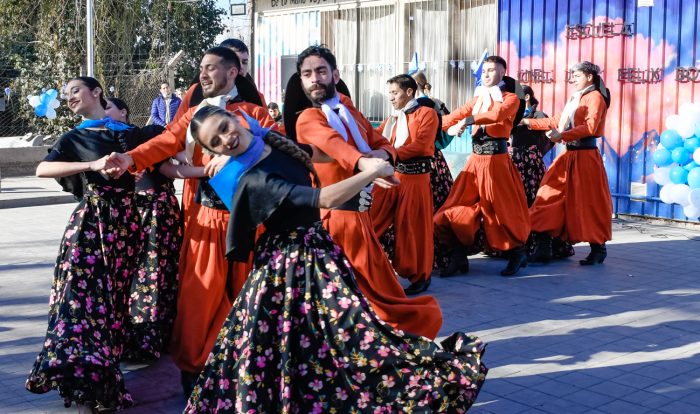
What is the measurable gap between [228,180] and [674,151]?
677 cm

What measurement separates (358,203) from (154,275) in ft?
4.38

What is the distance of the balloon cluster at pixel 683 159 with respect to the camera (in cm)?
897

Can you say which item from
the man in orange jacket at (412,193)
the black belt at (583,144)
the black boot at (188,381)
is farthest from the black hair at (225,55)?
the black belt at (583,144)

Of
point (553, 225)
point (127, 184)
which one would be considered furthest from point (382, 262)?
point (553, 225)

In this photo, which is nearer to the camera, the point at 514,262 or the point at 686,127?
the point at 514,262

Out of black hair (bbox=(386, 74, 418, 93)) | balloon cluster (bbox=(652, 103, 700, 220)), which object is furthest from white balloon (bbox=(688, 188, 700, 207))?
black hair (bbox=(386, 74, 418, 93))

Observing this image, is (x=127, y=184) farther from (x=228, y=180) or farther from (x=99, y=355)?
(x=228, y=180)

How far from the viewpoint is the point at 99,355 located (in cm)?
466

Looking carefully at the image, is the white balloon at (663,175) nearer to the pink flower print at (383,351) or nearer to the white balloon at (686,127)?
the white balloon at (686,127)

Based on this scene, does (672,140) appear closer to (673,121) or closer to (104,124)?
(673,121)

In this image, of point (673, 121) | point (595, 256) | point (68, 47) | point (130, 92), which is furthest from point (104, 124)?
point (68, 47)

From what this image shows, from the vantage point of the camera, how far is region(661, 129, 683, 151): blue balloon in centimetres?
936

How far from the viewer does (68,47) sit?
2200cm

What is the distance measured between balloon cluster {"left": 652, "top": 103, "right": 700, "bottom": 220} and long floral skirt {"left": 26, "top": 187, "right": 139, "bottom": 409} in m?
5.99
